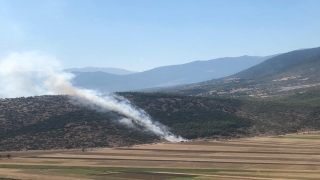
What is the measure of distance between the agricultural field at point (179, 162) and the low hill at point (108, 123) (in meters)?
15.0

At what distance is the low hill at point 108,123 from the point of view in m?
146

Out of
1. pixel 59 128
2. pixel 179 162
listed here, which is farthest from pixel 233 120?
pixel 179 162

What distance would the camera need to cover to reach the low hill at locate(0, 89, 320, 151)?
478 feet

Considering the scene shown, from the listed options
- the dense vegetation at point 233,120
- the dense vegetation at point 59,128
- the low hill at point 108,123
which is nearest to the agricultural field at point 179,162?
the dense vegetation at point 59,128

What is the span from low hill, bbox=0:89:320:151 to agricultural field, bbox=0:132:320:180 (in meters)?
15.0

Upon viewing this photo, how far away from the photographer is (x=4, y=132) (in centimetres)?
14862

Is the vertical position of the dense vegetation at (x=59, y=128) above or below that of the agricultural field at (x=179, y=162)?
above

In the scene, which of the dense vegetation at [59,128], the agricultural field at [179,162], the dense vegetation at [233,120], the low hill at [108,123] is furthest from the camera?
the dense vegetation at [233,120]

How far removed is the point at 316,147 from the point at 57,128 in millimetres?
96821

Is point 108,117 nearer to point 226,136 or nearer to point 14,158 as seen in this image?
point 226,136

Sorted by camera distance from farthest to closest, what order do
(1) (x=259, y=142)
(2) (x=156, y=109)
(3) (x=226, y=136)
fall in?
(2) (x=156, y=109) < (3) (x=226, y=136) < (1) (x=259, y=142)

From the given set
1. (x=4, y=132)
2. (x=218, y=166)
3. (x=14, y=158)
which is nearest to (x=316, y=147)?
(x=218, y=166)

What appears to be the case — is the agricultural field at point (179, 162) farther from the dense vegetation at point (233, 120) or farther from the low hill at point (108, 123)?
the dense vegetation at point (233, 120)

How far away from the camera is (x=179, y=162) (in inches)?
3996
